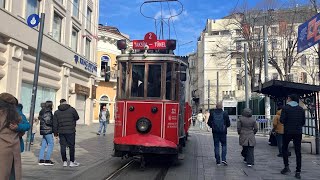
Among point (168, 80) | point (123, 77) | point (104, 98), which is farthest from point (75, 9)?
point (168, 80)

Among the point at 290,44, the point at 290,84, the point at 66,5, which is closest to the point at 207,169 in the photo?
the point at 290,84

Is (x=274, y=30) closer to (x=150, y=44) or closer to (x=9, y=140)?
(x=150, y=44)

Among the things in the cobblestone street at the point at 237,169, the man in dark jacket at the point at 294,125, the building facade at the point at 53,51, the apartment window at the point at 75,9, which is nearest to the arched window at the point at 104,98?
the building facade at the point at 53,51

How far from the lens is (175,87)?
997 centimetres

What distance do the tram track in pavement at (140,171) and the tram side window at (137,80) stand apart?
2.01m

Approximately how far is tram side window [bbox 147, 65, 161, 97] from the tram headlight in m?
0.73

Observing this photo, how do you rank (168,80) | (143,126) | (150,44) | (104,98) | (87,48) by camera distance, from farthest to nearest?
(104,98) < (87,48) < (150,44) < (168,80) < (143,126)

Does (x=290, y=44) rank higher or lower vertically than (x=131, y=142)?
higher

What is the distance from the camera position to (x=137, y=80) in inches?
396

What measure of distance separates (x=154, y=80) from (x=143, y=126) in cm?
129

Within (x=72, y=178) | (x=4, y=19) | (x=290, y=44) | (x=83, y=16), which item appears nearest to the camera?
(x=72, y=178)

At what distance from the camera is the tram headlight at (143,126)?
31.6 feet

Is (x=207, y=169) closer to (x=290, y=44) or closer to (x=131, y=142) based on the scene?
(x=131, y=142)

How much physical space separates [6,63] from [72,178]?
11.6 meters
